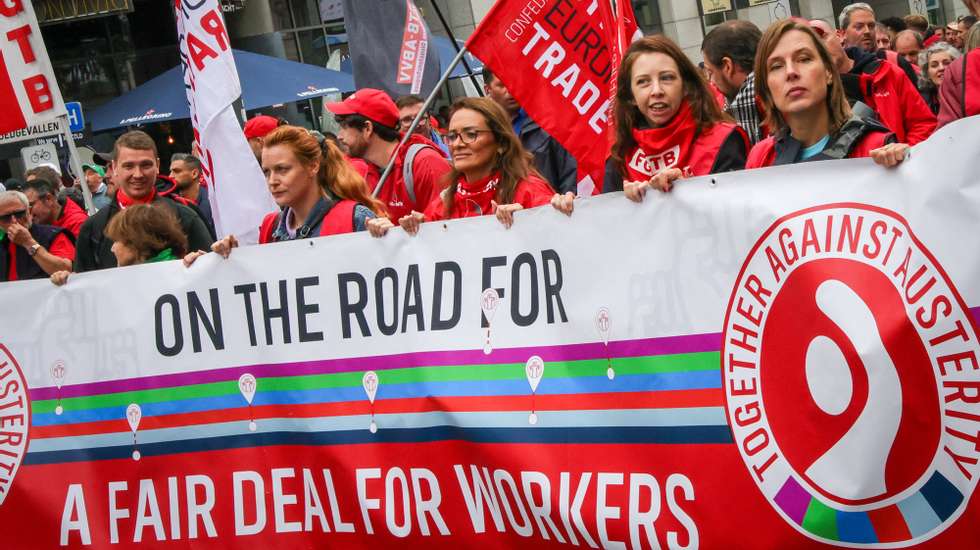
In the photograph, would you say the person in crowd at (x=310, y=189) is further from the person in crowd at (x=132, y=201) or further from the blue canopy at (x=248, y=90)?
the blue canopy at (x=248, y=90)

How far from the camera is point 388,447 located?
4.47m

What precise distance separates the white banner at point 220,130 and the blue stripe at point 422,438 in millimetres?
1340

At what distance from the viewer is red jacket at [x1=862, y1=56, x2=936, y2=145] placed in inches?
217

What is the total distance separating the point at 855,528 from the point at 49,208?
818cm

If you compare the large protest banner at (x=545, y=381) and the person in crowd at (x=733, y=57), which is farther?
the person in crowd at (x=733, y=57)

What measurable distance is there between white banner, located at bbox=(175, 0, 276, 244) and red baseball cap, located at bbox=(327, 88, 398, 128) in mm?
516

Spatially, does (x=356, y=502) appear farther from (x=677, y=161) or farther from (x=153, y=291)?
(x=677, y=161)

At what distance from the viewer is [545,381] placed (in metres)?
4.11

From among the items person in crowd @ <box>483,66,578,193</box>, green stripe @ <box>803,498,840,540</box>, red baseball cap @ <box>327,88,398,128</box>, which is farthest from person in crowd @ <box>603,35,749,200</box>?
red baseball cap @ <box>327,88,398,128</box>

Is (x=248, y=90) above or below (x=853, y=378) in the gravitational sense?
above

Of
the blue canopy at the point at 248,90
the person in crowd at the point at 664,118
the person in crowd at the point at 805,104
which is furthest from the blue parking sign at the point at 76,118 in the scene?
the person in crowd at the point at 805,104

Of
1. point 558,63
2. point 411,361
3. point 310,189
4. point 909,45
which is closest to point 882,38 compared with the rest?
point 909,45

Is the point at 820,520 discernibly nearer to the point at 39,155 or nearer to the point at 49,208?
the point at 49,208

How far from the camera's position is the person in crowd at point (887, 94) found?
216 inches
